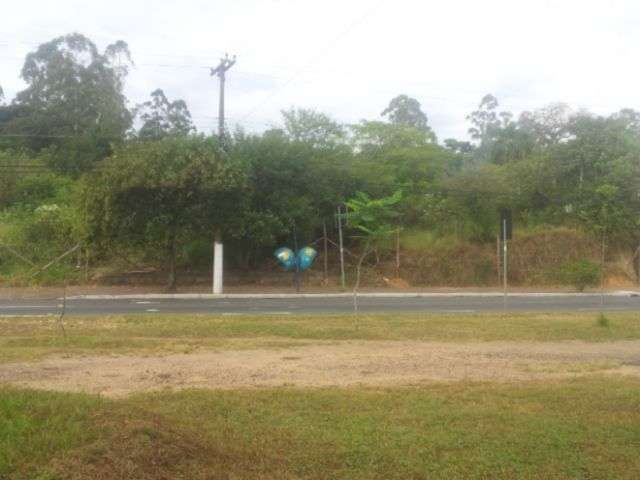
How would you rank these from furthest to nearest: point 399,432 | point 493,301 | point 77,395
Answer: point 493,301
point 77,395
point 399,432

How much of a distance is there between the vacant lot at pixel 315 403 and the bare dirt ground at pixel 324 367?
0.04m

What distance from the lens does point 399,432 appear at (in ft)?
24.0

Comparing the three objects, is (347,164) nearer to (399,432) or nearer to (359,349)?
(359,349)

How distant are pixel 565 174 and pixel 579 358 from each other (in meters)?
27.4

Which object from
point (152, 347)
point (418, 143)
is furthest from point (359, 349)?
point (418, 143)

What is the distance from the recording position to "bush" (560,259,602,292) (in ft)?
101

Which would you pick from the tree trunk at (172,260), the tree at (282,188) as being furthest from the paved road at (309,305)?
the tree at (282,188)

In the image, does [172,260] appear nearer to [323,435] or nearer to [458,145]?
[323,435]

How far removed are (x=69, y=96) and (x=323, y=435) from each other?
47.3 metres

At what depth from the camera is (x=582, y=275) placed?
3069 cm

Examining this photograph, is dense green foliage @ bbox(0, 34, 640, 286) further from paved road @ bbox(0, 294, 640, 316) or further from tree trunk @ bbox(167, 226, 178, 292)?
paved road @ bbox(0, 294, 640, 316)

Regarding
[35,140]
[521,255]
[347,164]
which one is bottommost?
[521,255]

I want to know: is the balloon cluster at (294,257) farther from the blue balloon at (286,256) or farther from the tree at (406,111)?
the tree at (406,111)

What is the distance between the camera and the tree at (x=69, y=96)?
50.0 meters
